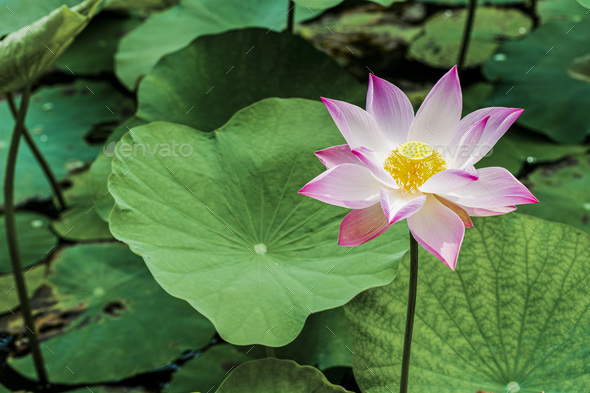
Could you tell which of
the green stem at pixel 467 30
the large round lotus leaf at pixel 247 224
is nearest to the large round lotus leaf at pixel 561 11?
the green stem at pixel 467 30

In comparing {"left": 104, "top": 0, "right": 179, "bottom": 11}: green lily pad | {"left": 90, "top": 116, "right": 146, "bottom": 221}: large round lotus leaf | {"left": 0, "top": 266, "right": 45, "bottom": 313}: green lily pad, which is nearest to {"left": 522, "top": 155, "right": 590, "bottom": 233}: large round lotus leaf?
{"left": 90, "top": 116, "right": 146, "bottom": 221}: large round lotus leaf

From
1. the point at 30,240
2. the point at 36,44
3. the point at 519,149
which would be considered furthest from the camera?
the point at 519,149

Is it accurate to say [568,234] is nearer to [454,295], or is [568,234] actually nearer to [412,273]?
[454,295]

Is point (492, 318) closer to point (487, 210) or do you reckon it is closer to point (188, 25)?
point (487, 210)

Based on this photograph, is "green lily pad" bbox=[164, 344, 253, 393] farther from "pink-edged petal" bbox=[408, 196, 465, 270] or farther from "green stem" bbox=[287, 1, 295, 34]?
"green stem" bbox=[287, 1, 295, 34]

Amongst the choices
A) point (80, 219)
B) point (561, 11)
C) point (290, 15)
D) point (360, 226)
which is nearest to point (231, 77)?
point (290, 15)

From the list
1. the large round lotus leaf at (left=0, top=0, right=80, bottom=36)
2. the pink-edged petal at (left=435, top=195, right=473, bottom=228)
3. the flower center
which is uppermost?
the large round lotus leaf at (left=0, top=0, right=80, bottom=36)
